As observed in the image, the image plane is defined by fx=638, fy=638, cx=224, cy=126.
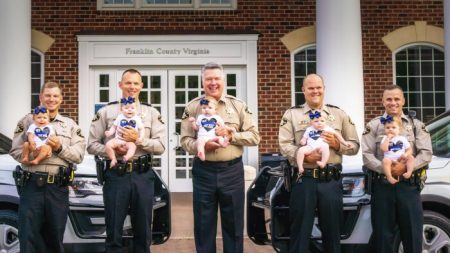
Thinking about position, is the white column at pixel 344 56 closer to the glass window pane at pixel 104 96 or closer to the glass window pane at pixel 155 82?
the glass window pane at pixel 155 82

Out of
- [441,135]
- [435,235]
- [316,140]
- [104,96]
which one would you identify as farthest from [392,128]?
[104,96]

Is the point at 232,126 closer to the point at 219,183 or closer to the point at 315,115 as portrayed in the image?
the point at 219,183

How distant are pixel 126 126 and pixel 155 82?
7990 mm

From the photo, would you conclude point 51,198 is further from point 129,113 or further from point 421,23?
point 421,23

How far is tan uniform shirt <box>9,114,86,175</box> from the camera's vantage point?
5.35 m

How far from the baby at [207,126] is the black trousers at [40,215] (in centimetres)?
126

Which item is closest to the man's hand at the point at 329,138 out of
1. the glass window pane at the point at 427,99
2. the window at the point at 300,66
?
the window at the point at 300,66

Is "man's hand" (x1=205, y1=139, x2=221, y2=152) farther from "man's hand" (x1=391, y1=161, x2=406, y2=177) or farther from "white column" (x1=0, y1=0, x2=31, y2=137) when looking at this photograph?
"white column" (x1=0, y1=0, x2=31, y2=137)

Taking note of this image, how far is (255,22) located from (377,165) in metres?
8.21

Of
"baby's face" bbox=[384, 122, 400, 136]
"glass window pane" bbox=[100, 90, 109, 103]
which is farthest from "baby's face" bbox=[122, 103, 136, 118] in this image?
"glass window pane" bbox=[100, 90, 109, 103]

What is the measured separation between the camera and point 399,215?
5254mm

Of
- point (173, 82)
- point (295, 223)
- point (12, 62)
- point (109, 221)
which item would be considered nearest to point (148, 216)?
point (109, 221)

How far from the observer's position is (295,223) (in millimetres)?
5289

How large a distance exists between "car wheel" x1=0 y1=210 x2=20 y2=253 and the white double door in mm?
7379
